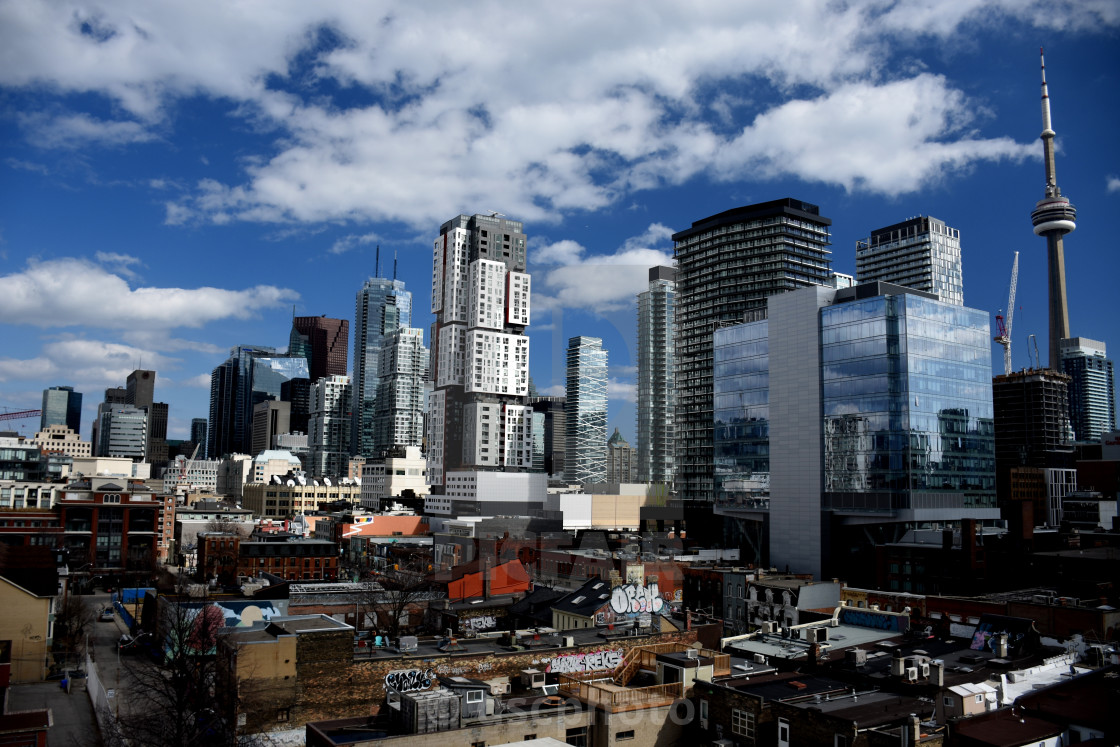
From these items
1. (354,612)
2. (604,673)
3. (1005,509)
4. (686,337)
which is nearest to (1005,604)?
(604,673)

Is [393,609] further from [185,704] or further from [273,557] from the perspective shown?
[273,557]

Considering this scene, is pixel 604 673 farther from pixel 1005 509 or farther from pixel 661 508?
pixel 661 508

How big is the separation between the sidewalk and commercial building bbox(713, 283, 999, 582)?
72760mm

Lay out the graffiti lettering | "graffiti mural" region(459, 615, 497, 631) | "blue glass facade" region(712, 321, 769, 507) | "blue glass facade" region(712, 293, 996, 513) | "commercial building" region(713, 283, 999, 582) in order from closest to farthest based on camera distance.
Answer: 1. the graffiti lettering
2. "graffiti mural" region(459, 615, 497, 631)
3. "blue glass facade" region(712, 293, 996, 513)
4. "commercial building" region(713, 283, 999, 582)
5. "blue glass facade" region(712, 321, 769, 507)

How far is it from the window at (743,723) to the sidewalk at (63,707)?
28.6 meters

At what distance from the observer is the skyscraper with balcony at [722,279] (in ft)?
557

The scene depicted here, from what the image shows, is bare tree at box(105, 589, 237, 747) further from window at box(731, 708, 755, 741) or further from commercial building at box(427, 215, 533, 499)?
commercial building at box(427, 215, 533, 499)

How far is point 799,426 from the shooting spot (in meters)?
97.8

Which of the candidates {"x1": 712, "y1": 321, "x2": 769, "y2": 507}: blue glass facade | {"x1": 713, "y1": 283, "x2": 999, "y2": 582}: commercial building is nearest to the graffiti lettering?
{"x1": 713, "y1": 283, "x2": 999, "y2": 582}: commercial building

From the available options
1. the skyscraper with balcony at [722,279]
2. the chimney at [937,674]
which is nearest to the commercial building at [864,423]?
the chimney at [937,674]

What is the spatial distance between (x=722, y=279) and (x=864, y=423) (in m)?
89.9

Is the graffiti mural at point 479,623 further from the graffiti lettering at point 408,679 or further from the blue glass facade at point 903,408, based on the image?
the blue glass facade at point 903,408

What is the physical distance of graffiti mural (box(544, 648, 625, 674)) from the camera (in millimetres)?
39969

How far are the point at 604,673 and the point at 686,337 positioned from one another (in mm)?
147060
